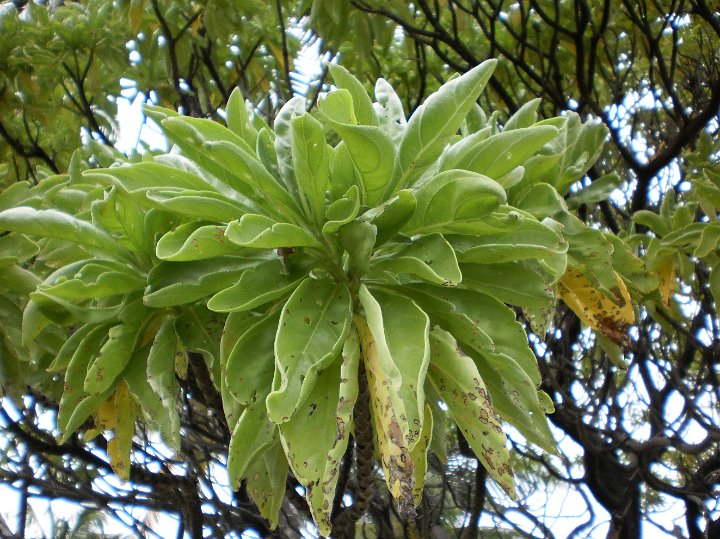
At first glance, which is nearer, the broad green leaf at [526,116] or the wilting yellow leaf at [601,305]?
the broad green leaf at [526,116]

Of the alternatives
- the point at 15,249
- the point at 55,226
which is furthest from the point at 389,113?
the point at 15,249

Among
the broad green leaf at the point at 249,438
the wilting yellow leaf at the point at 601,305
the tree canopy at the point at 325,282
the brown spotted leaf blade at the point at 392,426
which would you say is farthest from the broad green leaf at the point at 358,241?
the wilting yellow leaf at the point at 601,305

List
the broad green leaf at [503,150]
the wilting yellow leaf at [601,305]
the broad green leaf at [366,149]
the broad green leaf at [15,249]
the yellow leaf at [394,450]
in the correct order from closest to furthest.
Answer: the yellow leaf at [394,450] → the broad green leaf at [366,149] → the broad green leaf at [503,150] → the wilting yellow leaf at [601,305] → the broad green leaf at [15,249]

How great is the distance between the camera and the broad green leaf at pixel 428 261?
1.38 metres

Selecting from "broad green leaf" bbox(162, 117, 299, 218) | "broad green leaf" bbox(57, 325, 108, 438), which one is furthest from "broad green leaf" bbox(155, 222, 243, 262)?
→ "broad green leaf" bbox(57, 325, 108, 438)

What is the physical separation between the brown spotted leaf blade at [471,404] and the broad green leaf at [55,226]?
70cm

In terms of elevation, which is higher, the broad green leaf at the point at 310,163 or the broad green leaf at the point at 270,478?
the broad green leaf at the point at 310,163

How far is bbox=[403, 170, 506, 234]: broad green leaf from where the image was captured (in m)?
1.38

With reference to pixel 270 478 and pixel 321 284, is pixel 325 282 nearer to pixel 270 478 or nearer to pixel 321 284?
pixel 321 284

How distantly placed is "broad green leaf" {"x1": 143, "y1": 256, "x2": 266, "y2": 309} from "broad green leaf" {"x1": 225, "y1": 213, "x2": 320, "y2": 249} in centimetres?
14

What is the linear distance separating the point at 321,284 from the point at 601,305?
82cm

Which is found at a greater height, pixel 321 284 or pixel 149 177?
pixel 149 177

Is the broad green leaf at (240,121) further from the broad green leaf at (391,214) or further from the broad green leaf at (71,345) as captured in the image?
the broad green leaf at (71,345)

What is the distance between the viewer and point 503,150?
150cm
